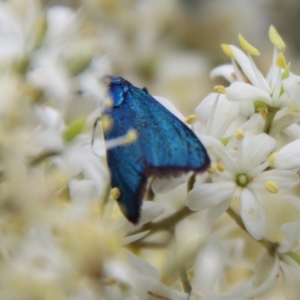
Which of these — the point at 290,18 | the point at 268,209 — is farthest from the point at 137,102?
the point at 290,18

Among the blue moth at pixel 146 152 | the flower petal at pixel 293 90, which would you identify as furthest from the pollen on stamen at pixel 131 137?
the flower petal at pixel 293 90

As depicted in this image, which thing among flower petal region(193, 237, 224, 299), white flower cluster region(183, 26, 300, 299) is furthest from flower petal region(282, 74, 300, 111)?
flower petal region(193, 237, 224, 299)

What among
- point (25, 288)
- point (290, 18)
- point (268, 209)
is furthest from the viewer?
point (290, 18)

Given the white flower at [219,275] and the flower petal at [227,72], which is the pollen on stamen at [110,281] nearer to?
the white flower at [219,275]

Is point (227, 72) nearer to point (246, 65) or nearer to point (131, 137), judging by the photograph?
point (246, 65)

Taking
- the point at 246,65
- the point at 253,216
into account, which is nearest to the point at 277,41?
the point at 246,65

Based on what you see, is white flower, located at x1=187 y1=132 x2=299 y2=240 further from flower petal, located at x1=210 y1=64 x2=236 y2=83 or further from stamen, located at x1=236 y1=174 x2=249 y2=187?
flower petal, located at x1=210 y1=64 x2=236 y2=83

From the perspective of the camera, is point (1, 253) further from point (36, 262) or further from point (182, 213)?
point (182, 213)
